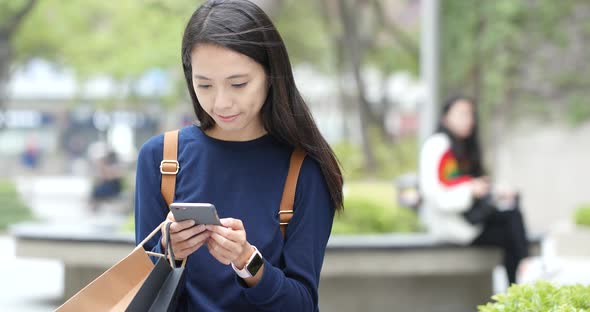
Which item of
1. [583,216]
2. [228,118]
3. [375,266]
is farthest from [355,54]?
[228,118]

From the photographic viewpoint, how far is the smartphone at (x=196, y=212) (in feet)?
8.23

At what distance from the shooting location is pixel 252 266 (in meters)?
2.67

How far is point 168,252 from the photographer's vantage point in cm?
267

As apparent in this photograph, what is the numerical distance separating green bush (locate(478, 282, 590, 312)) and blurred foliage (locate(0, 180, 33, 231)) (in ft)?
49.0

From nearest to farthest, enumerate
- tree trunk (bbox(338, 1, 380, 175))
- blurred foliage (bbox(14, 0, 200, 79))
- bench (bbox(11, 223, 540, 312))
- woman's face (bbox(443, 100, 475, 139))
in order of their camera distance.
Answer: woman's face (bbox(443, 100, 475, 139))
bench (bbox(11, 223, 540, 312))
blurred foliage (bbox(14, 0, 200, 79))
tree trunk (bbox(338, 1, 380, 175))

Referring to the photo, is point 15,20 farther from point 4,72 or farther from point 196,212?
point 196,212

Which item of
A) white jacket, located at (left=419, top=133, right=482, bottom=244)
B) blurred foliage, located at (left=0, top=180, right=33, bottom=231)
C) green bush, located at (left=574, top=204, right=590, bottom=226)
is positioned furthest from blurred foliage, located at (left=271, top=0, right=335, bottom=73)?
white jacket, located at (left=419, top=133, right=482, bottom=244)

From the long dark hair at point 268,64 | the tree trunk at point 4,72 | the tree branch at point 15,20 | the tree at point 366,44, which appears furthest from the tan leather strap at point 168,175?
the tree at point 366,44

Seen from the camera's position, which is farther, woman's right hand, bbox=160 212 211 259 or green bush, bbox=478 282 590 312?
green bush, bbox=478 282 590 312

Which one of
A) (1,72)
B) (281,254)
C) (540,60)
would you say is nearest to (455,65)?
(540,60)

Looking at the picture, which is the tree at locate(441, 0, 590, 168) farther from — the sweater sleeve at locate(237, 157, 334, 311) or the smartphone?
the smartphone

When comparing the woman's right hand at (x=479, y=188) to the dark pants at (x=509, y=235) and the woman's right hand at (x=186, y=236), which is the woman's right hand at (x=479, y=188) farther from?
the woman's right hand at (x=186, y=236)

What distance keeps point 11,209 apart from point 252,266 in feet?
51.0

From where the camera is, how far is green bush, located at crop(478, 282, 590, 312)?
3264mm
